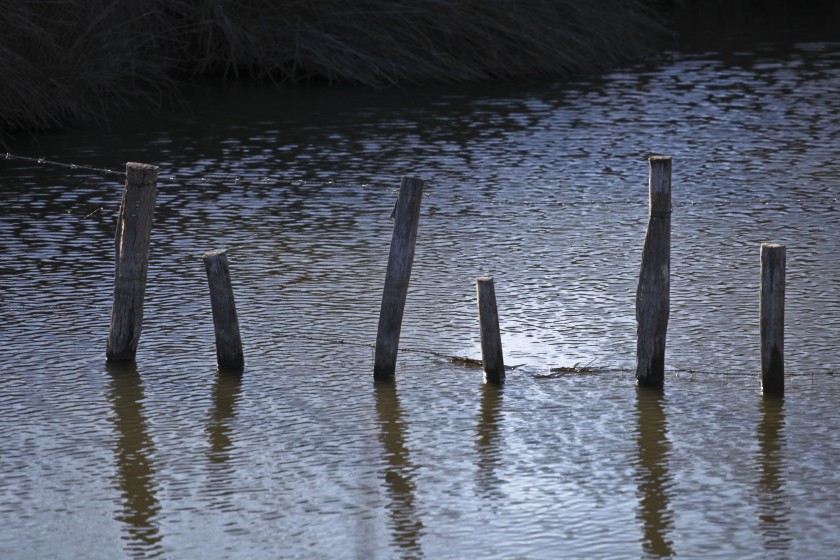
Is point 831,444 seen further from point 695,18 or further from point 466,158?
point 695,18

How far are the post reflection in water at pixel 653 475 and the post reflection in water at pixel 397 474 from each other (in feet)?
2.68

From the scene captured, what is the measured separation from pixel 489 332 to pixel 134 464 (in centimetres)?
166

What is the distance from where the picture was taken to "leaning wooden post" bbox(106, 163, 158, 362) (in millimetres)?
6340

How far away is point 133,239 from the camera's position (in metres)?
6.38

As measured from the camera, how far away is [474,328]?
734 centimetres

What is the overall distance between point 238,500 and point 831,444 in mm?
2416

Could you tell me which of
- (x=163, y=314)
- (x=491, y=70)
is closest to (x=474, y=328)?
(x=163, y=314)

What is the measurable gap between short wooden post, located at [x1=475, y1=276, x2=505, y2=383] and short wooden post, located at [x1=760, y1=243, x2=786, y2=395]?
3.78 feet

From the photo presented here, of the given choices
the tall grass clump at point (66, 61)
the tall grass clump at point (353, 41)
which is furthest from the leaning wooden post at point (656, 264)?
the tall grass clump at point (353, 41)

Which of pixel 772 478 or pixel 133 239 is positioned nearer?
pixel 772 478

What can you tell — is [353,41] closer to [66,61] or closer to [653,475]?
[66,61]

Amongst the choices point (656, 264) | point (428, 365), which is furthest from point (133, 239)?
point (656, 264)

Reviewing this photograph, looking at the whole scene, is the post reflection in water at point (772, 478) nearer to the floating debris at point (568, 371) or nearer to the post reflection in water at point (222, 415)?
the floating debris at point (568, 371)

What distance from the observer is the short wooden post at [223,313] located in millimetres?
6305
